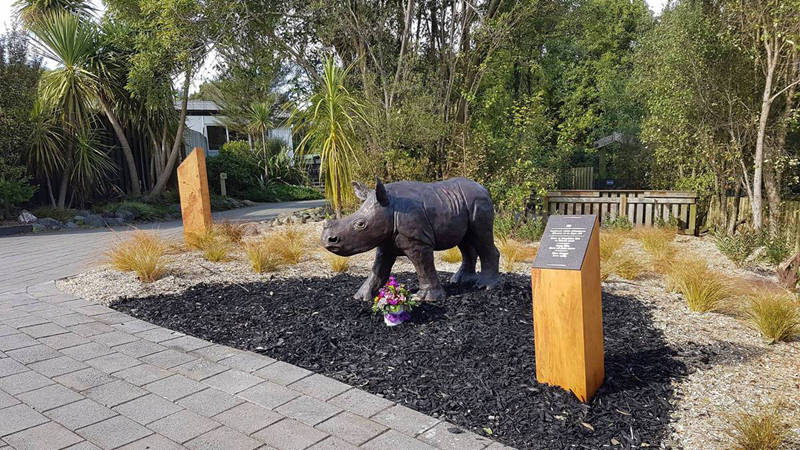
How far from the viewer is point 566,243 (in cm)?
275

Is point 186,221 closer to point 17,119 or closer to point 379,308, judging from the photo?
point 379,308

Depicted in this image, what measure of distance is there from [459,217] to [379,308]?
1.04 metres

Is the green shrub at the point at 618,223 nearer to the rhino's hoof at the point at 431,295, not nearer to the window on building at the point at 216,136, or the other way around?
the rhino's hoof at the point at 431,295

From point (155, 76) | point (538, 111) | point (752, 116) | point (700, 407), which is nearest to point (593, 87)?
point (538, 111)

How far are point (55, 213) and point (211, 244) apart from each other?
729 cm

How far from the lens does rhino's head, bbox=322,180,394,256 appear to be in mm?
3773

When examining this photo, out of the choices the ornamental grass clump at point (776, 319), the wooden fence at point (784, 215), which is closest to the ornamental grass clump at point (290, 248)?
the ornamental grass clump at point (776, 319)

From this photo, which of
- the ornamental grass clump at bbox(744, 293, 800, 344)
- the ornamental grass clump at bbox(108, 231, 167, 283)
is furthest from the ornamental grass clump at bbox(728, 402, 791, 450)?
the ornamental grass clump at bbox(108, 231, 167, 283)

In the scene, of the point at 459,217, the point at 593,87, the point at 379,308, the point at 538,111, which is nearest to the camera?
the point at 379,308

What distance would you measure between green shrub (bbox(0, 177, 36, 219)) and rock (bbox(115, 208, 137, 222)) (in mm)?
1778

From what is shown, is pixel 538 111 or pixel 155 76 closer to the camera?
pixel 538 111

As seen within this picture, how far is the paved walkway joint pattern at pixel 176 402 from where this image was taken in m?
2.32

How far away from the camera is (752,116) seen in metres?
7.28

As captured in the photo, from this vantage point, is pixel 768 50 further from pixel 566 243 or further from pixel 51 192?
pixel 51 192
